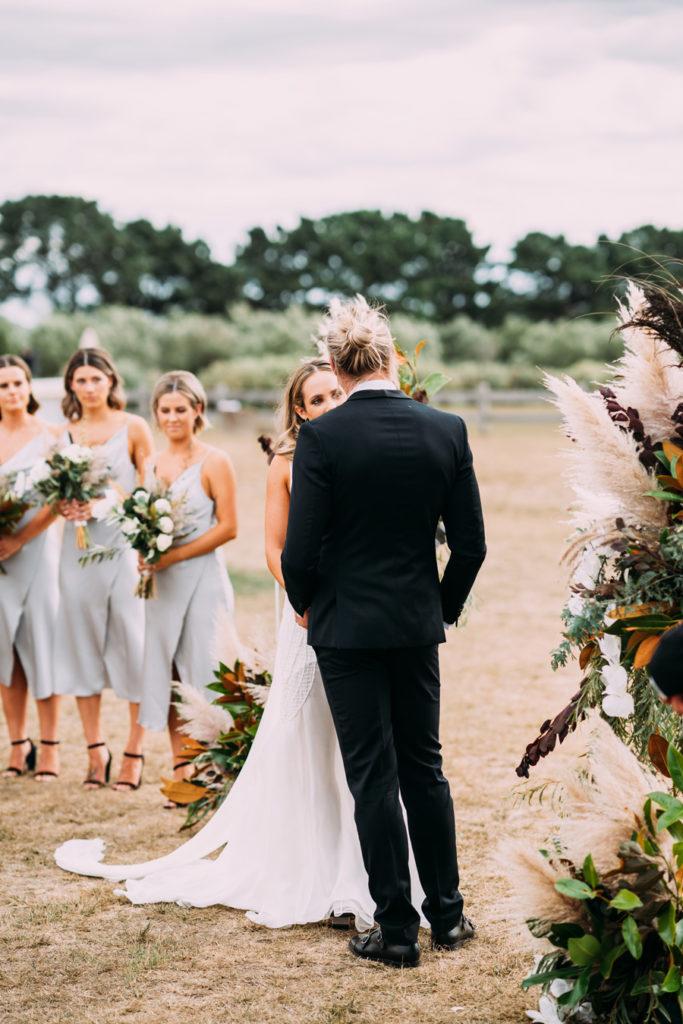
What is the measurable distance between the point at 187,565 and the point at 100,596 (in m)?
0.64

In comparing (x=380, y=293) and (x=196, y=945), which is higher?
(x=380, y=293)

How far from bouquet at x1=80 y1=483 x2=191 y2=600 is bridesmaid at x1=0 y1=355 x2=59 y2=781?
0.67 meters

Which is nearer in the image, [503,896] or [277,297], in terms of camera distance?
[503,896]

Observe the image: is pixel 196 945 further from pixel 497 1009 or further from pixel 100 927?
pixel 497 1009

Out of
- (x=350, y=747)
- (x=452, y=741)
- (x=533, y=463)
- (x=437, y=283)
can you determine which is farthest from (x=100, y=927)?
(x=437, y=283)

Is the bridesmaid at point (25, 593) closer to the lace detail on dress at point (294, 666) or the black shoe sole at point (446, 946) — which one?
the lace detail on dress at point (294, 666)

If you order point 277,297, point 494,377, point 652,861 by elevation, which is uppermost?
point 277,297

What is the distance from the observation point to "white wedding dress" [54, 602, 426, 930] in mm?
4551

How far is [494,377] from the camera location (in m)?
47.8

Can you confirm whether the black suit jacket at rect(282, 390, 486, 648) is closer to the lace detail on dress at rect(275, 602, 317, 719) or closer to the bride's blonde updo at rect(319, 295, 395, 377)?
the bride's blonde updo at rect(319, 295, 395, 377)

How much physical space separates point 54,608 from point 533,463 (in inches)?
752

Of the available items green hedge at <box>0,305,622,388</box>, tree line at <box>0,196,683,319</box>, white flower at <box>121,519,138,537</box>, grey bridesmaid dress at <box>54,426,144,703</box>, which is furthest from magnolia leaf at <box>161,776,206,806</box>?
tree line at <box>0,196,683,319</box>

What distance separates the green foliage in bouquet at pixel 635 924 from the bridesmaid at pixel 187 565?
3116mm

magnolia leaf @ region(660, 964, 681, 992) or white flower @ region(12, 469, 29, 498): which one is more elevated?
white flower @ region(12, 469, 29, 498)
